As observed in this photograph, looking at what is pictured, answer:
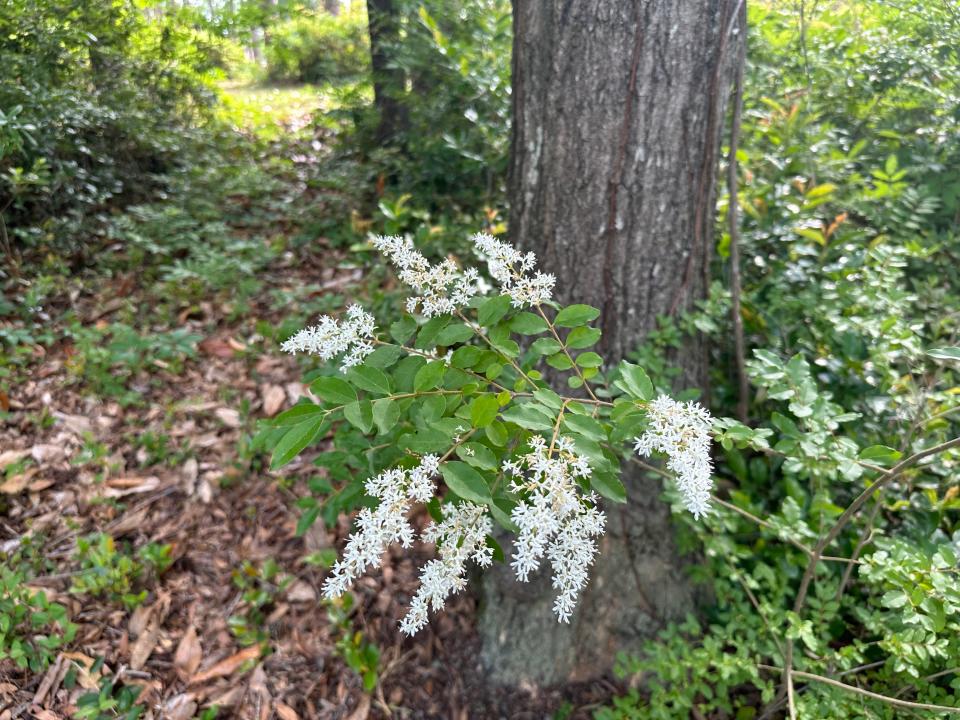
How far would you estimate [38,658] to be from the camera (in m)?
1.63

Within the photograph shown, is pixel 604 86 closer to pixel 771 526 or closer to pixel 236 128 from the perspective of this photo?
pixel 771 526

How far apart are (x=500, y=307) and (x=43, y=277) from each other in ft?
9.68

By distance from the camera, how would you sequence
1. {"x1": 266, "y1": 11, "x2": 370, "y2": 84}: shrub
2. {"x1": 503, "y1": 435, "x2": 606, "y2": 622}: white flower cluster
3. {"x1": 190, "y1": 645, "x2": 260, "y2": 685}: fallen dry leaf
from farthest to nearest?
{"x1": 266, "y1": 11, "x2": 370, "y2": 84}: shrub → {"x1": 190, "y1": 645, "x2": 260, "y2": 685}: fallen dry leaf → {"x1": 503, "y1": 435, "x2": 606, "y2": 622}: white flower cluster

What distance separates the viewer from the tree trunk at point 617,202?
5.00ft

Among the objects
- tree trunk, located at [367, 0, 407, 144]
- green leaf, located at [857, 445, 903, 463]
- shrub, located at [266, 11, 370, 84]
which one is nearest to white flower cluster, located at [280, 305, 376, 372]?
green leaf, located at [857, 445, 903, 463]

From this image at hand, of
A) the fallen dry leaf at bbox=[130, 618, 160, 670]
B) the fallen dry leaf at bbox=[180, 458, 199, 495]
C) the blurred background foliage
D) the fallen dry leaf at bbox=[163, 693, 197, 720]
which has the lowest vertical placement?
the fallen dry leaf at bbox=[163, 693, 197, 720]

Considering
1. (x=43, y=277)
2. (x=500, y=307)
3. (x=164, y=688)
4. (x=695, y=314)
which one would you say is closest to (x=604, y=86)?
(x=695, y=314)

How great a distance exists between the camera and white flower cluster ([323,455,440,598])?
86cm

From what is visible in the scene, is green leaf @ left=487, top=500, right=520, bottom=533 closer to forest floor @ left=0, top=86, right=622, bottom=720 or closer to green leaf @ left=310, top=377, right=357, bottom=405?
green leaf @ left=310, top=377, right=357, bottom=405

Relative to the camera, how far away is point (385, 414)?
3.25ft

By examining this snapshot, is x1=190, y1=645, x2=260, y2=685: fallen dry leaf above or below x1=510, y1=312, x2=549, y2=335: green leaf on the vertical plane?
below

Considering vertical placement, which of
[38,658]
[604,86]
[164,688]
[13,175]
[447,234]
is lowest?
[164,688]

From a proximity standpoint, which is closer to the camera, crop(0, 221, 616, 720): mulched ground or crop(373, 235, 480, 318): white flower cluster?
crop(373, 235, 480, 318): white flower cluster

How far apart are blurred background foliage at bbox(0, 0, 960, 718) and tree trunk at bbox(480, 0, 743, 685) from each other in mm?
115
